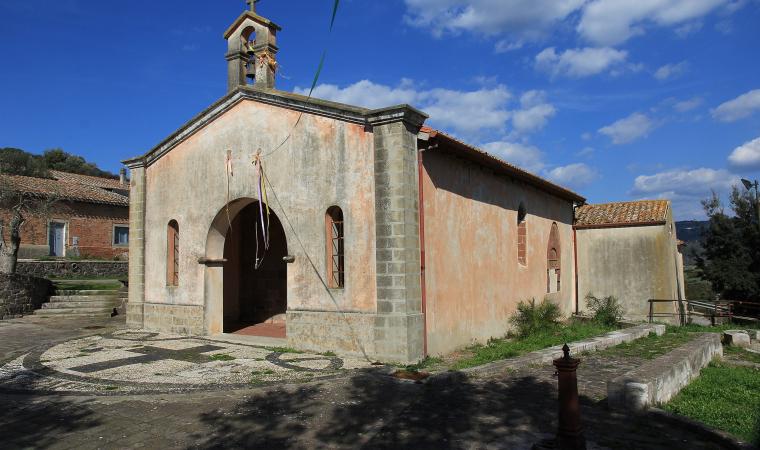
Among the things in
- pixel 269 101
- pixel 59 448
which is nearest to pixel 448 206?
pixel 269 101

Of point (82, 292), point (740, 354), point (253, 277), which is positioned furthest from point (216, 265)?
point (740, 354)

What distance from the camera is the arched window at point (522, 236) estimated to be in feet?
52.1

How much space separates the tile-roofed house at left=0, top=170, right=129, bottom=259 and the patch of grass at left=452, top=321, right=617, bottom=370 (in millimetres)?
21864

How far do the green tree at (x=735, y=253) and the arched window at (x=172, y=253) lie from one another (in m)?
26.8

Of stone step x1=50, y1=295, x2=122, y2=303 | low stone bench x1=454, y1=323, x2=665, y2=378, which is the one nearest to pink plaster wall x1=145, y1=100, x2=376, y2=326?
low stone bench x1=454, y1=323, x2=665, y2=378

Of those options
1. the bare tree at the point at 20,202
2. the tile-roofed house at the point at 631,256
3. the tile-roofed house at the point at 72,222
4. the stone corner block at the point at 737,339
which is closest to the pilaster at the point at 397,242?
the stone corner block at the point at 737,339

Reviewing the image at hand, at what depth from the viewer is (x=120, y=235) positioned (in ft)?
99.3

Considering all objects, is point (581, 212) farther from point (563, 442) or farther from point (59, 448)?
point (59, 448)

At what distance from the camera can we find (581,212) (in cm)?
2170

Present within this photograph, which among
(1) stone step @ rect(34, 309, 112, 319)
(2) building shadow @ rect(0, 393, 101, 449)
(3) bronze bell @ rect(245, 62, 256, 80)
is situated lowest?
(2) building shadow @ rect(0, 393, 101, 449)

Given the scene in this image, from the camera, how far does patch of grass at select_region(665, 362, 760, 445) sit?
21.3 feet

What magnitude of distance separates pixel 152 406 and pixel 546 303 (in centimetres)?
1027

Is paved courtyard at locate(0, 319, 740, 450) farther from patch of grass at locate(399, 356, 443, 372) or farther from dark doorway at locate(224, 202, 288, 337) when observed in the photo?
dark doorway at locate(224, 202, 288, 337)

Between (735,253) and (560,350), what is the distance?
79.6 feet
